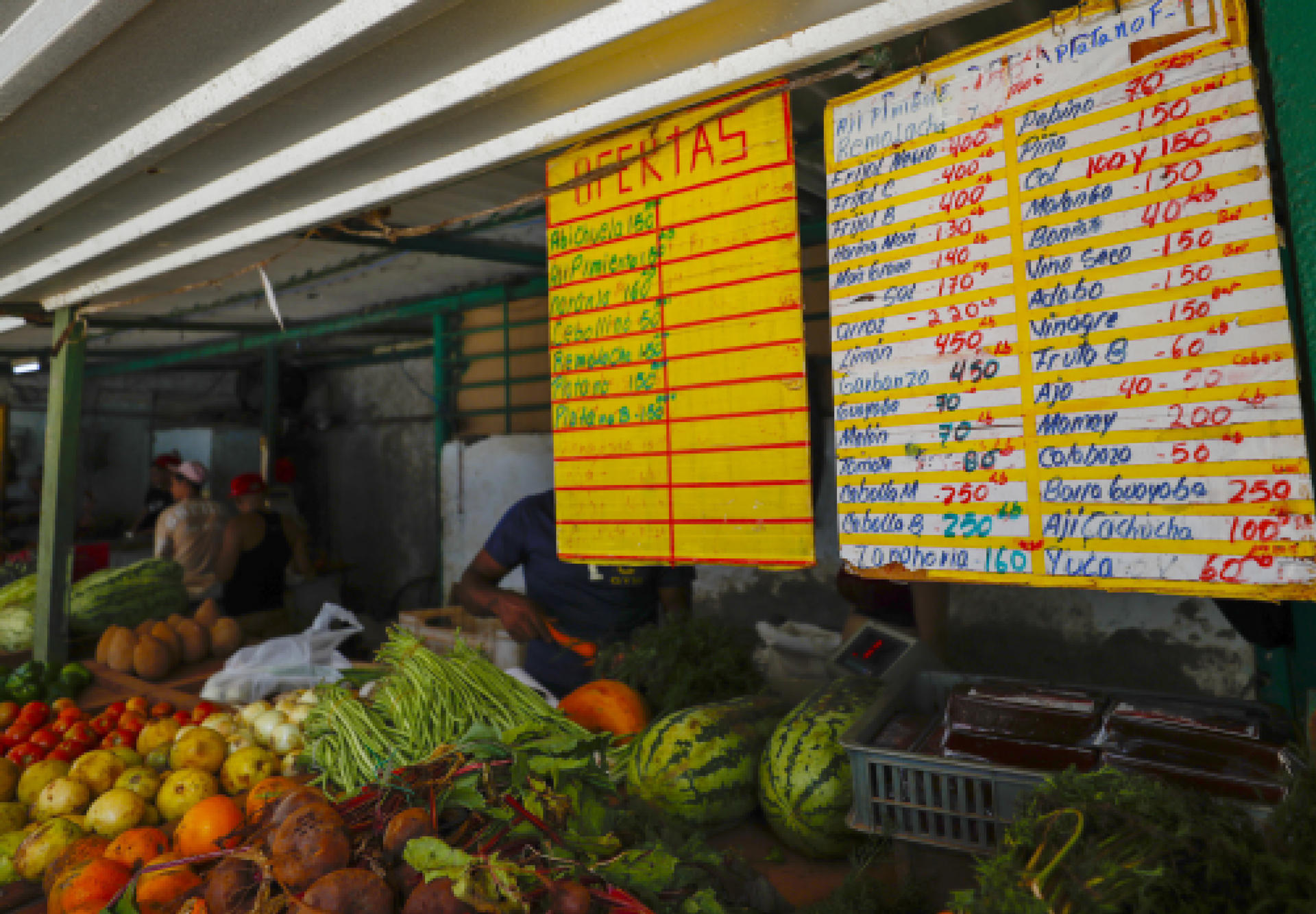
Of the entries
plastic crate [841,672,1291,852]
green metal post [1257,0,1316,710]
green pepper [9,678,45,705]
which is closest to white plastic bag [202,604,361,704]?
green pepper [9,678,45,705]

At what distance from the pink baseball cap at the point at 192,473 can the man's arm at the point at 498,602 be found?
13.8ft

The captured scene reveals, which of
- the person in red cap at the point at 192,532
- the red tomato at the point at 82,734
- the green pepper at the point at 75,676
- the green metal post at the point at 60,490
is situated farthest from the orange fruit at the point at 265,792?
the person in red cap at the point at 192,532

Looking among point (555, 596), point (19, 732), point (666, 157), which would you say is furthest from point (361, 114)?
point (19, 732)

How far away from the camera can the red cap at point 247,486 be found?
290 inches

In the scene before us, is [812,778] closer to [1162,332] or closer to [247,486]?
[1162,332]

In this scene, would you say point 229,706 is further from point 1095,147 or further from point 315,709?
point 1095,147

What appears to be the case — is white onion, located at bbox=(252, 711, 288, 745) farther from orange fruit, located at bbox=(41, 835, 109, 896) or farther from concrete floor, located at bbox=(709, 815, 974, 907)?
concrete floor, located at bbox=(709, 815, 974, 907)

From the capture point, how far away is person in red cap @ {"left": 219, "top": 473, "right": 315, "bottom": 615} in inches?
273

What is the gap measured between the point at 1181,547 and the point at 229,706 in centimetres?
428

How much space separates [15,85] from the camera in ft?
8.29

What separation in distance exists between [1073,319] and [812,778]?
142cm

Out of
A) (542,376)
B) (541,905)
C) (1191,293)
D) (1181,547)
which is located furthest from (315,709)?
(542,376)

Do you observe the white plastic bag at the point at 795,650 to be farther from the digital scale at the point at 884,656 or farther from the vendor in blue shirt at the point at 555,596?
the digital scale at the point at 884,656

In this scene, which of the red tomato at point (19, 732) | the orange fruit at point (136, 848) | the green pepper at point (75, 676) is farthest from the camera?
the green pepper at point (75, 676)
